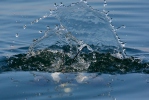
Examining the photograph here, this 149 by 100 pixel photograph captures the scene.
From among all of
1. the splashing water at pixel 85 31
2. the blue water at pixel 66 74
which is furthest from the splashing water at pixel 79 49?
the blue water at pixel 66 74

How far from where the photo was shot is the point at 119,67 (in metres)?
9.31

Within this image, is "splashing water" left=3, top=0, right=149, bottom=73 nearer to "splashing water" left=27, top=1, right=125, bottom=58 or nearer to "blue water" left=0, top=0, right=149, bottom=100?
"splashing water" left=27, top=1, right=125, bottom=58

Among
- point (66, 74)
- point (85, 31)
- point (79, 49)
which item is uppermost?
point (85, 31)

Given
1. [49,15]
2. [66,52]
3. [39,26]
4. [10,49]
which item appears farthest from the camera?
[49,15]

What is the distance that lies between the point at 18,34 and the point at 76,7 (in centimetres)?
168

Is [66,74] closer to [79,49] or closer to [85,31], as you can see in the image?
[79,49]

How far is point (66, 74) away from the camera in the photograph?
8.81 metres

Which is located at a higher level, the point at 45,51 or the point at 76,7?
the point at 76,7

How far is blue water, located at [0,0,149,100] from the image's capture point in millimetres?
7883

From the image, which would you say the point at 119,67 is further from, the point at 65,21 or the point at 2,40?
the point at 2,40

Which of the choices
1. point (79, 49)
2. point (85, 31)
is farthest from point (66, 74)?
point (85, 31)

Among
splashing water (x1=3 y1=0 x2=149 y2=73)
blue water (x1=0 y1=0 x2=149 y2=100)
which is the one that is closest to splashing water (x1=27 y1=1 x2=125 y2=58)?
splashing water (x1=3 y1=0 x2=149 y2=73)

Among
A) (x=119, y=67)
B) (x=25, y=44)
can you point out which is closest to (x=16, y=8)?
(x=25, y=44)

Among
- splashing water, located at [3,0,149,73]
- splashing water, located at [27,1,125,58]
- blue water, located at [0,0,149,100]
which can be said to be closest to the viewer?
blue water, located at [0,0,149,100]
